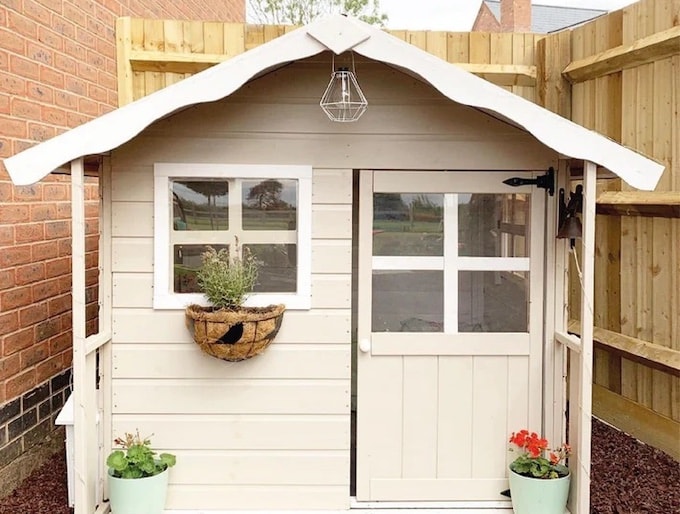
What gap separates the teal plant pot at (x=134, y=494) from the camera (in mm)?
3314

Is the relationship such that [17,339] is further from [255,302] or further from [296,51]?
[296,51]

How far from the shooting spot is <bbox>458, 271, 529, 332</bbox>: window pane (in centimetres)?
365

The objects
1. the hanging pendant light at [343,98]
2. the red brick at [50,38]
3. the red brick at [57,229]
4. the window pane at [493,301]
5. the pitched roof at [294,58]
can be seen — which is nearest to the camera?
the pitched roof at [294,58]

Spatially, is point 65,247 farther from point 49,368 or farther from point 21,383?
point 21,383

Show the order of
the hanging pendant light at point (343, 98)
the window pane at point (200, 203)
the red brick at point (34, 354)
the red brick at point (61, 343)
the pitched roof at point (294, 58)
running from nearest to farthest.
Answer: the pitched roof at point (294, 58), the hanging pendant light at point (343, 98), the window pane at point (200, 203), the red brick at point (34, 354), the red brick at point (61, 343)

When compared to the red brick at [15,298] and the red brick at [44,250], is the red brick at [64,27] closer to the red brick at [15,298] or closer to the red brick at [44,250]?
the red brick at [44,250]

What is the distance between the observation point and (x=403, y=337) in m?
3.66

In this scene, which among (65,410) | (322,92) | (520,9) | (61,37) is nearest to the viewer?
(322,92)

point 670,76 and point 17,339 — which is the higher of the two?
point 670,76

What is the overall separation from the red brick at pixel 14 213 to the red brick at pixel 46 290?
1.42 feet

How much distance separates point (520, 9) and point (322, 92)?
12340 mm

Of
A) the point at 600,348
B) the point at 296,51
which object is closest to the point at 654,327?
the point at 600,348

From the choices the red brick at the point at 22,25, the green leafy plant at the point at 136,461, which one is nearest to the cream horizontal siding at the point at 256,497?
the green leafy plant at the point at 136,461

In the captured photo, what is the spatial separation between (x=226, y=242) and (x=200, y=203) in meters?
0.23
